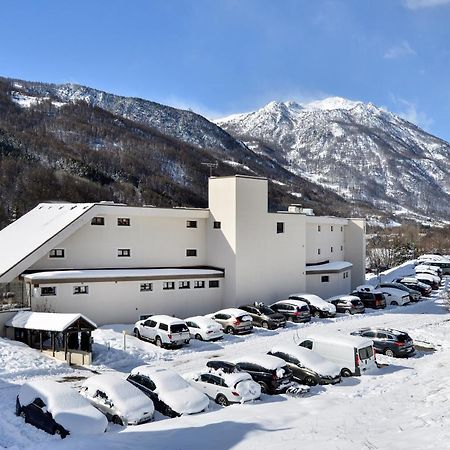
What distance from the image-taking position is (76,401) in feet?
49.6

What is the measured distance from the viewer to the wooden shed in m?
23.5

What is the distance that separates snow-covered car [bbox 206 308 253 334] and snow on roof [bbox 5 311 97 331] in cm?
894

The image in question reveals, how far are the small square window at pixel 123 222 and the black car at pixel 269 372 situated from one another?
53.3ft

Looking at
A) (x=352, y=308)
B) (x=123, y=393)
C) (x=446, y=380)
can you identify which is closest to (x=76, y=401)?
(x=123, y=393)

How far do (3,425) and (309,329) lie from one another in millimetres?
20494

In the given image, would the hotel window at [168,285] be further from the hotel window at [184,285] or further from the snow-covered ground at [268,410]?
the snow-covered ground at [268,410]

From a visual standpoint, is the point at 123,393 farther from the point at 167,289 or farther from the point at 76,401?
the point at 167,289

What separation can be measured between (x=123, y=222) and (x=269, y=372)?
17.7 meters

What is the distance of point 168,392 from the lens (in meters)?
17.3

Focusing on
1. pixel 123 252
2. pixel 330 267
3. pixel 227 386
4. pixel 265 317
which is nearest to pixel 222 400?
pixel 227 386

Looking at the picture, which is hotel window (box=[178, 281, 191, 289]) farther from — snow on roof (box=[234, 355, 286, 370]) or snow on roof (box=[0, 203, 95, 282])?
snow on roof (box=[234, 355, 286, 370])

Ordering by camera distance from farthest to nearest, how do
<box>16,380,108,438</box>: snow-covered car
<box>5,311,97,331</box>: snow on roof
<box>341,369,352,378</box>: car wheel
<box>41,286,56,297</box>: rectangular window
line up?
<box>41,286,56,297</box>: rectangular window, <box>5,311,97,331</box>: snow on roof, <box>341,369,352,378</box>: car wheel, <box>16,380,108,438</box>: snow-covered car

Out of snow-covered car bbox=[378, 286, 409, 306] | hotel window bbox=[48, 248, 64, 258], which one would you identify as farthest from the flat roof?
snow-covered car bbox=[378, 286, 409, 306]

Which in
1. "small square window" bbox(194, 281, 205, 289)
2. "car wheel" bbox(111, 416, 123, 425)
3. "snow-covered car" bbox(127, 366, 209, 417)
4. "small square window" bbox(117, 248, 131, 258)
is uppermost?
"small square window" bbox(117, 248, 131, 258)
